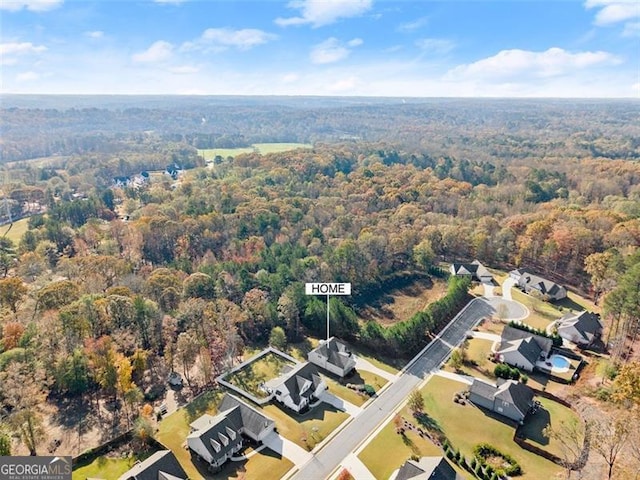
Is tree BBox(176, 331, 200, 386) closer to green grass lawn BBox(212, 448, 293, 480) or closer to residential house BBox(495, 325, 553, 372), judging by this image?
green grass lawn BBox(212, 448, 293, 480)

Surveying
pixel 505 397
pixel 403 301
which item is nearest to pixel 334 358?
pixel 505 397

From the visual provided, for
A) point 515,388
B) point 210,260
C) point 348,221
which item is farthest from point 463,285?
point 210,260

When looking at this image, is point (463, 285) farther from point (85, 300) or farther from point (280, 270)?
point (85, 300)

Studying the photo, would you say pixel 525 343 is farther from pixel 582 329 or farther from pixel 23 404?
pixel 23 404

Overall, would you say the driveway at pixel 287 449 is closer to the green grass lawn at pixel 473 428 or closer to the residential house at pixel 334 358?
Result: the residential house at pixel 334 358

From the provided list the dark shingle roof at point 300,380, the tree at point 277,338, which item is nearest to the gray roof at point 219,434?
the dark shingle roof at point 300,380

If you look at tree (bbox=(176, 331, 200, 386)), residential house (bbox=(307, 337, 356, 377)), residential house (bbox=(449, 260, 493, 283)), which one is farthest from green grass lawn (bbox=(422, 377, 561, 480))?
residential house (bbox=(449, 260, 493, 283))
